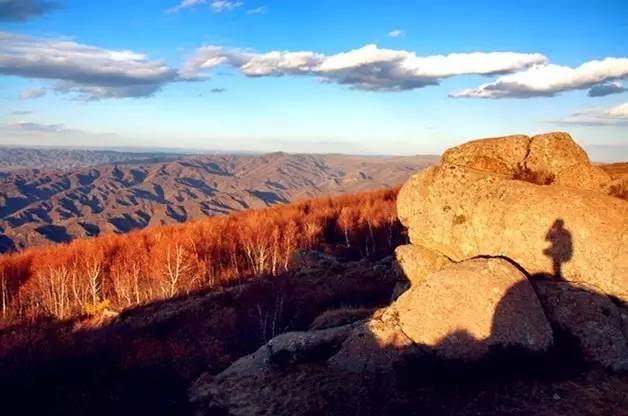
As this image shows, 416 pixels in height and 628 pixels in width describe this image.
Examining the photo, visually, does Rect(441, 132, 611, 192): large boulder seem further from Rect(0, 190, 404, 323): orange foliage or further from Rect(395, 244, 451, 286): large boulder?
Rect(0, 190, 404, 323): orange foliage

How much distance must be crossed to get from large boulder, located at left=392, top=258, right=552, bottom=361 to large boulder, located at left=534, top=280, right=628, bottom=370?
2.32ft

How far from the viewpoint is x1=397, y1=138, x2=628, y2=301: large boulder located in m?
17.5

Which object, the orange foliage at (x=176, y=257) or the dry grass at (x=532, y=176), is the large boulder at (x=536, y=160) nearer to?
the dry grass at (x=532, y=176)

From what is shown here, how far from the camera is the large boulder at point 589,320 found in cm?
1605

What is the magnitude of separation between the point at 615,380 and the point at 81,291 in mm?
78801

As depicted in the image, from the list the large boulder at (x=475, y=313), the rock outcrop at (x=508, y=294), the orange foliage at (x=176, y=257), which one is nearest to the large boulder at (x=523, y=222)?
the rock outcrop at (x=508, y=294)

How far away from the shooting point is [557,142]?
74.5ft

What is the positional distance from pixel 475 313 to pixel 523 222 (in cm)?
438

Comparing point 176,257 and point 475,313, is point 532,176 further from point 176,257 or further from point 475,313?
point 176,257

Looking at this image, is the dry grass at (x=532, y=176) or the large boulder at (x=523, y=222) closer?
the large boulder at (x=523, y=222)

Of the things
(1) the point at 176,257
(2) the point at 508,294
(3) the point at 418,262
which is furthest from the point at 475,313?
(1) the point at 176,257

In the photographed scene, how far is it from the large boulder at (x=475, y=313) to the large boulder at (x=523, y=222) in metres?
1.46

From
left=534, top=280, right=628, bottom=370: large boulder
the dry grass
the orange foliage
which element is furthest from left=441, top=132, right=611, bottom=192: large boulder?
the orange foliage

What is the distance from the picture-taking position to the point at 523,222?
758 inches
